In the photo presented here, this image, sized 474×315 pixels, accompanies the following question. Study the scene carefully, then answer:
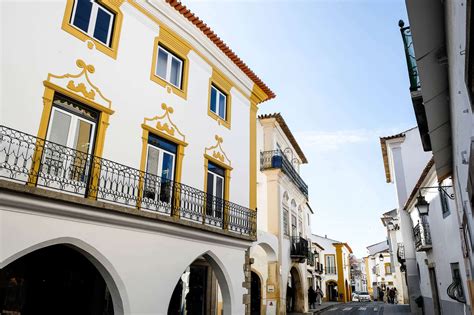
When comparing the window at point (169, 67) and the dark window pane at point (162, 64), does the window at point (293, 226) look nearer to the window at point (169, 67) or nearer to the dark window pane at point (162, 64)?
the window at point (169, 67)

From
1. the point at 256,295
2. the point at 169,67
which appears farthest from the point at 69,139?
the point at 256,295

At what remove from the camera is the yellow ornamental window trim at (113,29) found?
296 inches

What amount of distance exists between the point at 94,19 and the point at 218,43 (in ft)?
14.3

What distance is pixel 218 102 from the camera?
1202 centimetres

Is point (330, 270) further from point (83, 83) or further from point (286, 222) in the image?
point (83, 83)

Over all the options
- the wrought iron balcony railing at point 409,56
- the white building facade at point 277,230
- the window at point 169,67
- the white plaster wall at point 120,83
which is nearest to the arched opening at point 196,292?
the white building facade at point 277,230

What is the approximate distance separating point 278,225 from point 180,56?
1178cm

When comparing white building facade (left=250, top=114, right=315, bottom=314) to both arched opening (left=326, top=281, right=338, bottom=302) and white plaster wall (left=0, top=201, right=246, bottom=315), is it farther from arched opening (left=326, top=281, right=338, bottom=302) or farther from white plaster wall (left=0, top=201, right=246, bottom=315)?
arched opening (left=326, top=281, right=338, bottom=302)

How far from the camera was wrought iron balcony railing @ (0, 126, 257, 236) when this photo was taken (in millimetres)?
6125

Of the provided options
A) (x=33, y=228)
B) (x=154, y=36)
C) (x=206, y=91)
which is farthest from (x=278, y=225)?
(x=33, y=228)

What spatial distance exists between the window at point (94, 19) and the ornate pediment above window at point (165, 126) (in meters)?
2.05

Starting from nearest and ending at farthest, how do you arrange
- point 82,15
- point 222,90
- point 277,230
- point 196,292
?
point 82,15, point 222,90, point 196,292, point 277,230

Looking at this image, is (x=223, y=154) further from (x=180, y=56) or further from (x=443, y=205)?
(x=443, y=205)

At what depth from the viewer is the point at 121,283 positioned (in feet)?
23.4
